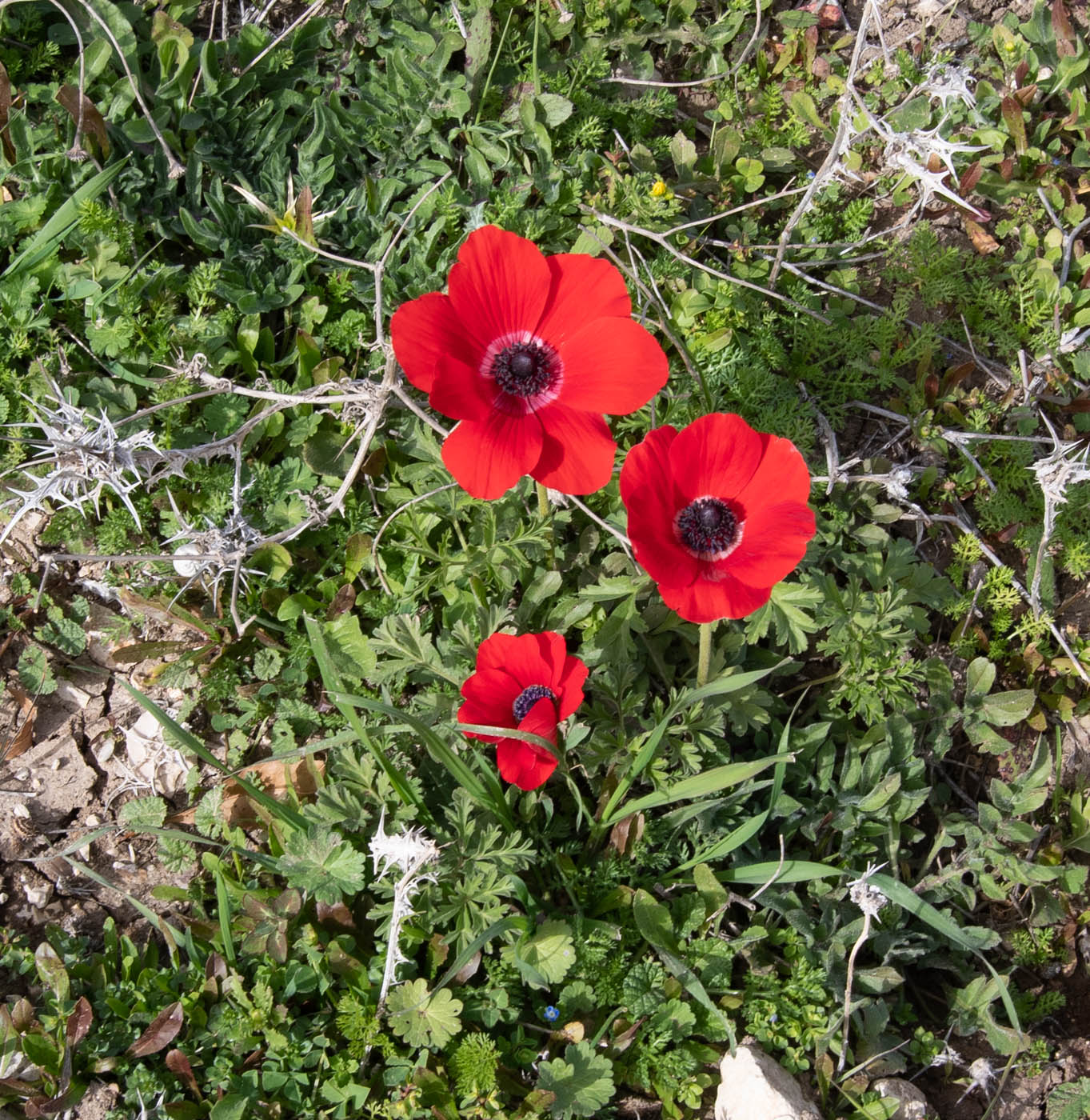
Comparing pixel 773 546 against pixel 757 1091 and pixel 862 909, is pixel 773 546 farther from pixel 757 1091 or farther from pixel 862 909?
pixel 757 1091

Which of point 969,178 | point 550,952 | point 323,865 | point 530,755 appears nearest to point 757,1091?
point 550,952

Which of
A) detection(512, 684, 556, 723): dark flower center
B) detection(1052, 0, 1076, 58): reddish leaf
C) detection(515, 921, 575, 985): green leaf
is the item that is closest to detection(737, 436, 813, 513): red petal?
detection(512, 684, 556, 723): dark flower center

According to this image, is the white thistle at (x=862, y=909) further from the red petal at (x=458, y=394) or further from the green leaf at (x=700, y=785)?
the red petal at (x=458, y=394)

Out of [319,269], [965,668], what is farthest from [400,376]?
[965,668]

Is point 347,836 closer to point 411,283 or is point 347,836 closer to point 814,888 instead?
point 814,888

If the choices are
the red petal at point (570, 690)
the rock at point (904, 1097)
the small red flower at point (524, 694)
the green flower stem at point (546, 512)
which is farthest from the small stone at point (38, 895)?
the rock at point (904, 1097)

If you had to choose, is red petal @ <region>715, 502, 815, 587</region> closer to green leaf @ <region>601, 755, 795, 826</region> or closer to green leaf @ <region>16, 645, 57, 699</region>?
green leaf @ <region>601, 755, 795, 826</region>

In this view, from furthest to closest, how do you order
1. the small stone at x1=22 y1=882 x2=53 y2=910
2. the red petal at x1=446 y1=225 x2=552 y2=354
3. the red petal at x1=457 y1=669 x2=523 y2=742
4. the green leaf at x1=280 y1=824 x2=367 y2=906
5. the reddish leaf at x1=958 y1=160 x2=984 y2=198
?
the reddish leaf at x1=958 y1=160 x2=984 y2=198, the small stone at x1=22 y1=882 x2=53 y2=910, the green leaf at x1=280 y1=824 x2=367 y2=906, the red petal at x1=457 y1=669 x2=523 y2=742, the red petal at x1=446 y1=225 x2=552 y2=354
